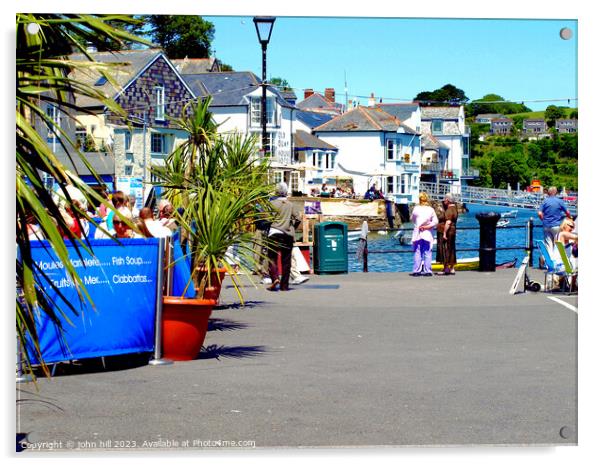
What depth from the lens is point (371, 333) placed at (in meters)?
11.0

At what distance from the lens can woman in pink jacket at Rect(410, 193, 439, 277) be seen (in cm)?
1858

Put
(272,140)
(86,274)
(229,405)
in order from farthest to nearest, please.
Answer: (272,140), (86,274), (229,405)

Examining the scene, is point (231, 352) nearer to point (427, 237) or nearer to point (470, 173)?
point (470, 173)

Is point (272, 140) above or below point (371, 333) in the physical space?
above

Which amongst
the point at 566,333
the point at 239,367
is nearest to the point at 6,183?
the point at 239,367

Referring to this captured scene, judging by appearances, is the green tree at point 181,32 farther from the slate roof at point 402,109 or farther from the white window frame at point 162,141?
the white window frame at point 162,141

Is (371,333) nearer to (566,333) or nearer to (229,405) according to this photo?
(566,333)

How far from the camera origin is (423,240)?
18.8m

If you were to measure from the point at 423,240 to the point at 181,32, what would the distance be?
11.9 meters

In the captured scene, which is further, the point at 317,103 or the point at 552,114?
the point at 317,103

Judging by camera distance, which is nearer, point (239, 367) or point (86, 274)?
point (86, 274)

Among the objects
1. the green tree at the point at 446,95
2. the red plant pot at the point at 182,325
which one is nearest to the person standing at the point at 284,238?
the red plant pot at the point at 182,325

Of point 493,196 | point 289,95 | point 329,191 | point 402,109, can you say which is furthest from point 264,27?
point 329,191
